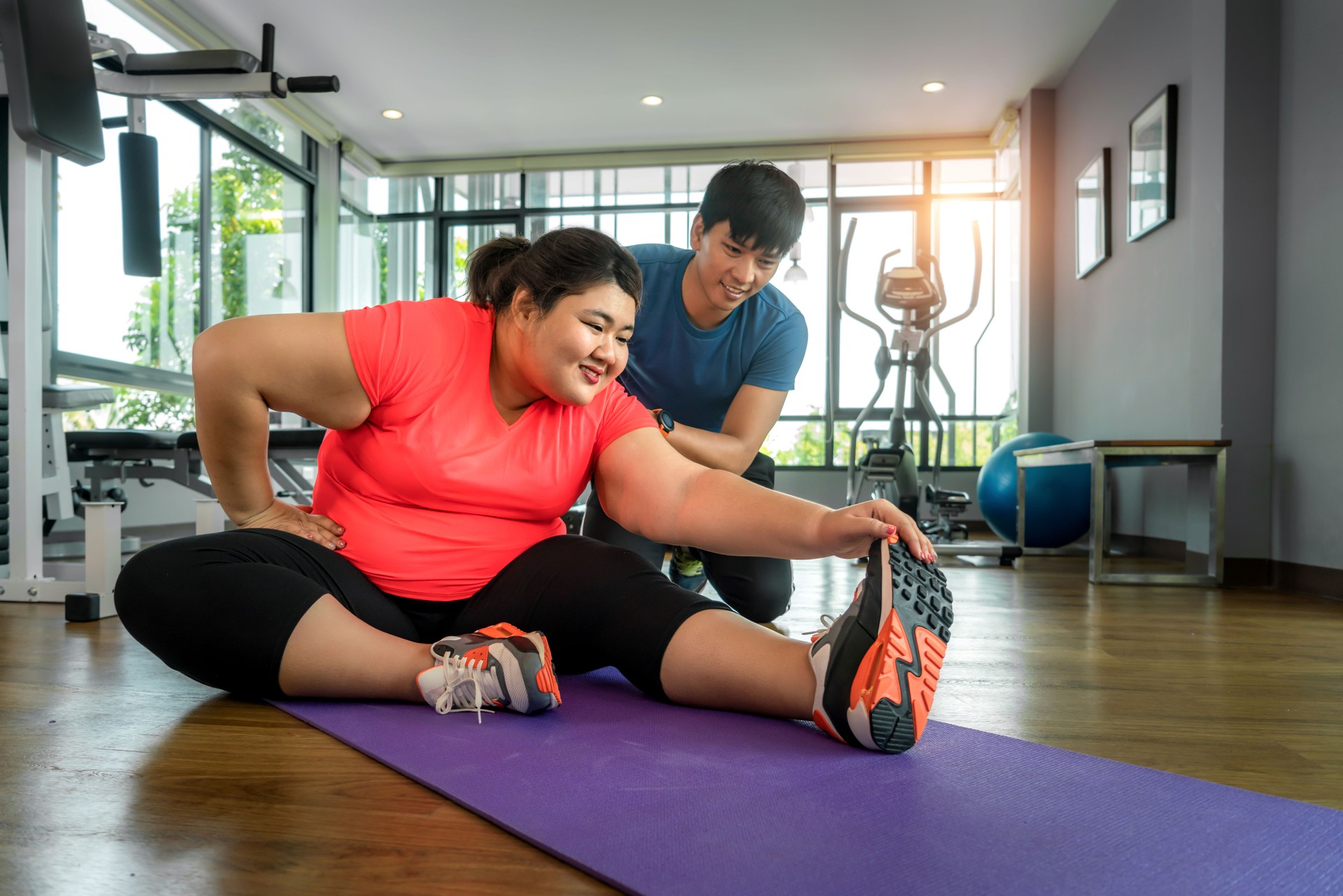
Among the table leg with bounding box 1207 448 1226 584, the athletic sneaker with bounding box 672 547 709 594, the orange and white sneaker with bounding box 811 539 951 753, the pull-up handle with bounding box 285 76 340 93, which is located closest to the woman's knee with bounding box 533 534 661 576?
the orange and white sneaker with bounding box 811 539 951 753

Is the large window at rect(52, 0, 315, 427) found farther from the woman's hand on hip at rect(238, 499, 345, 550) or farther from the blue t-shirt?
the woman's hand on hip at rect(238, 499, 345, 550)

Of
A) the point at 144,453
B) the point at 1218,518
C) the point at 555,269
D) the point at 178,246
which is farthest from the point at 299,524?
the point at 178,246

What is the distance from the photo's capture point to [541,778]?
929mm

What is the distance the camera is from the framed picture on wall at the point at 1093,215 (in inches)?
177

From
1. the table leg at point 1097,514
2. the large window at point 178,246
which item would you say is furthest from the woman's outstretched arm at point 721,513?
the large window at point 178,246

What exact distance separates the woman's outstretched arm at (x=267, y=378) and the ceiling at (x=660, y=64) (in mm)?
3887

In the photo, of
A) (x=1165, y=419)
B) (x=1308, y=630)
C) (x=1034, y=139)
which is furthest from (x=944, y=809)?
(x=1034, y=139)

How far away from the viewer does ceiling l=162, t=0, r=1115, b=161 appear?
4.60 meters

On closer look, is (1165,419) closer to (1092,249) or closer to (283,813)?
(1092,249)

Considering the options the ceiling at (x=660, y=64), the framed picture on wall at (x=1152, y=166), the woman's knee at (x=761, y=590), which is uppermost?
the ceiling at (x=660, y=64)

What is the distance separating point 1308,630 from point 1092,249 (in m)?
Result: 3.09

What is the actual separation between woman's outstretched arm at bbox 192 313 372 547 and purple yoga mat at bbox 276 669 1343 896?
0.41 metres

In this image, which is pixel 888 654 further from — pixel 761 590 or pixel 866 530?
pixel 761 590

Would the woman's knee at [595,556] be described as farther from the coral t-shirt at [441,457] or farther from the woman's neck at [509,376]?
the woman's neck at [509,376]
